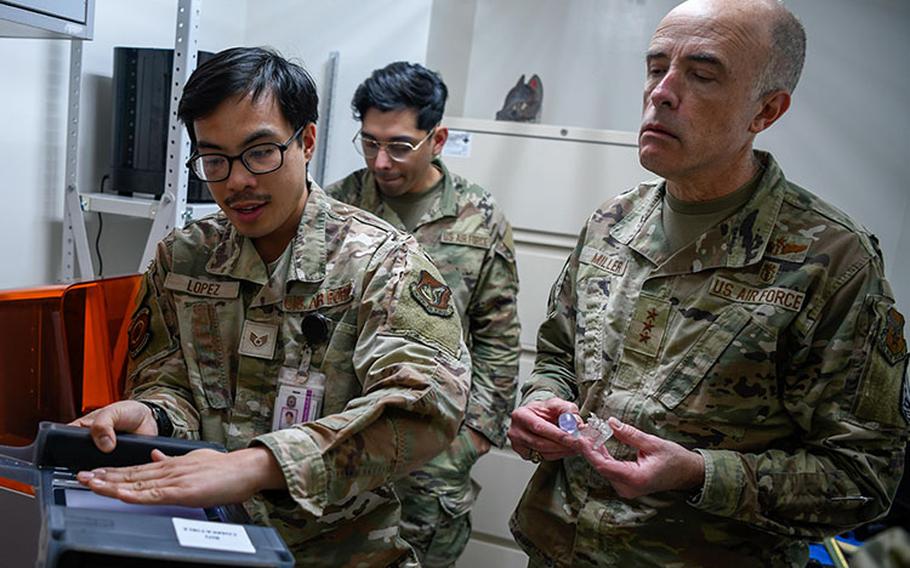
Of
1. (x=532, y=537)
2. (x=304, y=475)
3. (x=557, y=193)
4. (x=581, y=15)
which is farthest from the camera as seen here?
(x=581, y=15)

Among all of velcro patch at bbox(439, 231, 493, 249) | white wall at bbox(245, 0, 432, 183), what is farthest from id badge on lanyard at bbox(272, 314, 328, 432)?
white wall at bbox(245, 0, 432, 183)

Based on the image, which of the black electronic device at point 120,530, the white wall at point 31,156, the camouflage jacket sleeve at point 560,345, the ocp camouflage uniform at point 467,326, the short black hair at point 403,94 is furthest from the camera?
the short black hair at point 403,94

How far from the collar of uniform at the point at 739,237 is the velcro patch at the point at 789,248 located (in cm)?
2

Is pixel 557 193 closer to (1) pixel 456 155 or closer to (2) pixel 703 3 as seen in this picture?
(1) pixel 456 155

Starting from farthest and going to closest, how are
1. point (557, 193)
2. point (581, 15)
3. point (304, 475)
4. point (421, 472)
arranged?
1. point (581, 15)
2. point (557, 193)
3. point (421, 472)
4. point (304, 475)

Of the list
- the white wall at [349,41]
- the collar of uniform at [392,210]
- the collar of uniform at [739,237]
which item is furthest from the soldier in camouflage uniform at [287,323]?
the white wall at [349,41]

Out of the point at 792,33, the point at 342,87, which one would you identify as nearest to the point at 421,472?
the point at 792,33

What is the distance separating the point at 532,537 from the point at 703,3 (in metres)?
0.97

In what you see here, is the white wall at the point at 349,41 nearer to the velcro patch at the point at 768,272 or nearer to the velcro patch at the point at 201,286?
the velcro patch at the point at 201,286

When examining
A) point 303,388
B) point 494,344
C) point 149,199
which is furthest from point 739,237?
point 149,199

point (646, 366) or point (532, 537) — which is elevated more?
point (646, 366)

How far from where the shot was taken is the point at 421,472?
Result: 182 centimetres

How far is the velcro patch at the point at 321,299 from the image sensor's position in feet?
3.76

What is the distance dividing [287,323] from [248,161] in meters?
0.27
